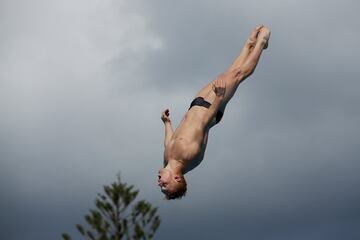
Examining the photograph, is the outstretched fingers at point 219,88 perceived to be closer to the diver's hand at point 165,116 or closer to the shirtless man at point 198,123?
the shirtless man at point 198,123

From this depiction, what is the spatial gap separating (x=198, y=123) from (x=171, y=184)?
1.54 m

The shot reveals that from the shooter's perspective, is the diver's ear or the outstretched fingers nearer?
the outstretched fingers

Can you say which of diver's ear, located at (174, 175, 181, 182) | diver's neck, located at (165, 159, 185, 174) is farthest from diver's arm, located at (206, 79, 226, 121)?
diver's ear, located at (174, 175, 181, 182)

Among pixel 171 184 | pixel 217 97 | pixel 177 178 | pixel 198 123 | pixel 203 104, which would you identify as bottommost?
pixel 171 184

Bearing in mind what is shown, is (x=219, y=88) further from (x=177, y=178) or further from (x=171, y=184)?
(x=171, y=184)

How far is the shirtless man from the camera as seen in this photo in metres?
12.3

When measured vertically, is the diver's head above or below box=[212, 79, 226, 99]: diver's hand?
below

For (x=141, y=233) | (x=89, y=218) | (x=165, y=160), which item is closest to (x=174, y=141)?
(x=165, y=160)

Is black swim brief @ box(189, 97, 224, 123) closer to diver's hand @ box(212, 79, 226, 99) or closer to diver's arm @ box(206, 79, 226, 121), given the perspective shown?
diver's arm @ box(206, 79, 226, 121)

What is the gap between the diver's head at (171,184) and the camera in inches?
481

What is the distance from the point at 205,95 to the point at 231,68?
905 millimetres

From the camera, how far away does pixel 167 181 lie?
12.3 meters

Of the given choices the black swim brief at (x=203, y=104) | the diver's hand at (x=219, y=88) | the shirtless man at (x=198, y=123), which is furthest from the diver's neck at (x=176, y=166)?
the diver's hand at (x=219, y=88)

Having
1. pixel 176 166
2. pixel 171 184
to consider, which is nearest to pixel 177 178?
pixel 171 184
